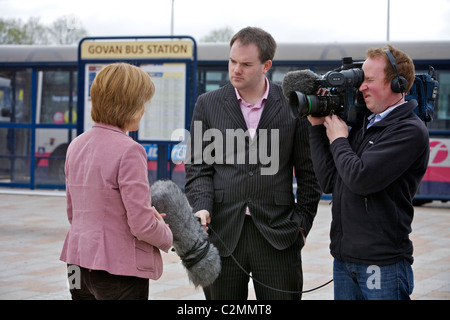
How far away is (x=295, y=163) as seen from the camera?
330cm

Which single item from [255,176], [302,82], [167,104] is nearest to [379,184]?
[302,82]

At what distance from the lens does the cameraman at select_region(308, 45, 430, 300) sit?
8.53 feet

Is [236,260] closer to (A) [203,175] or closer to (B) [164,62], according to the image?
(A) [203,175]

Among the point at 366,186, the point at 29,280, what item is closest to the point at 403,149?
the point at 366,186

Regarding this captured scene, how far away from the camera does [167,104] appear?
358 inches

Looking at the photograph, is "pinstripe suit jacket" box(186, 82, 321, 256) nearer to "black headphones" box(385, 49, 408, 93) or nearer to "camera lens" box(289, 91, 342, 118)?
"camera lens" box(289, 91, 342, 118)

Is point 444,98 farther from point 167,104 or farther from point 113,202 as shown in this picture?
point 113,202

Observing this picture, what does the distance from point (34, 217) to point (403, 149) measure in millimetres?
9028

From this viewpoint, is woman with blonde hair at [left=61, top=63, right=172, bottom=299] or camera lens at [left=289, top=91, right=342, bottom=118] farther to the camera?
camera lens at [left=289, top=91, right=342, bottom=118]

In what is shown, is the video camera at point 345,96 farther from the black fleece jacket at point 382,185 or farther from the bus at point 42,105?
the bus at point 42,105

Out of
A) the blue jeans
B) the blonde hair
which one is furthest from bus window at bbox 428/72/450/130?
the blonde hair

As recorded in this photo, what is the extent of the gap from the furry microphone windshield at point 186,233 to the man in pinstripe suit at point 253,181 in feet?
0.83

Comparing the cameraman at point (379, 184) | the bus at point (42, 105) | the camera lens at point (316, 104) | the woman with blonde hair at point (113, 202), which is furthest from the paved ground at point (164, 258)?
the bus at point (42, 105)

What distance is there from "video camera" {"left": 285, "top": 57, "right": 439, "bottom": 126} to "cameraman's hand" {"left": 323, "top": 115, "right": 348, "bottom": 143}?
0.03 m
